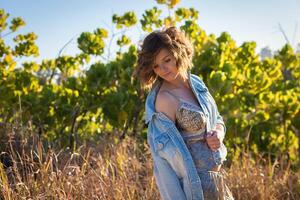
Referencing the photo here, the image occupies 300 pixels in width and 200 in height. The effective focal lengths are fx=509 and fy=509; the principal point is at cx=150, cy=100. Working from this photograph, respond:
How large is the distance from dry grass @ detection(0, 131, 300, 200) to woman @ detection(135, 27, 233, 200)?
3.32ft

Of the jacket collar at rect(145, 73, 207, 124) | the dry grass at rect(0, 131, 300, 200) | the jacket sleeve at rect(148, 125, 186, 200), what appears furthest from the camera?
the dry grass at rect(0, 131, 300, 200)

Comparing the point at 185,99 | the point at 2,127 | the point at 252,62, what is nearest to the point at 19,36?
the point at 2,127

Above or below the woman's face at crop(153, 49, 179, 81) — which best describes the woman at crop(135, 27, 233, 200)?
below

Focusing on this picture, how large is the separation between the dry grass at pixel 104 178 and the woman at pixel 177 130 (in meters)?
1.01

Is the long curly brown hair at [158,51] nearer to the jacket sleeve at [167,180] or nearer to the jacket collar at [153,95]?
the jacket collar at [153,95]

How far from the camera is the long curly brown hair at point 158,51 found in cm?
224

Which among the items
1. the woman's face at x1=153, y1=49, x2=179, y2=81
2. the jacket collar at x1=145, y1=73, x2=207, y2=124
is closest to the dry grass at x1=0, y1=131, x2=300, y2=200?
the jacket collar at x1=145, y1=73, x2=207, y2=124

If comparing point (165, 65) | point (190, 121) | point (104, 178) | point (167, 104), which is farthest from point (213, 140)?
point (104, 178)

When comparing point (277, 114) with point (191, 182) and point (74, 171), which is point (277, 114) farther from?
point (191, 182)

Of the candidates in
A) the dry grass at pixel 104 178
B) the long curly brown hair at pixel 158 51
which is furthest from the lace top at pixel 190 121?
the dry grass at pixel 104 178

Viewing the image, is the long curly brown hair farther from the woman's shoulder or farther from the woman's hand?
the woman's hand

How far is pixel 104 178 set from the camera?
3.48 metres

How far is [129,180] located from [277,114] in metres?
2.29

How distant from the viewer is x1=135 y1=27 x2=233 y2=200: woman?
2189mm
